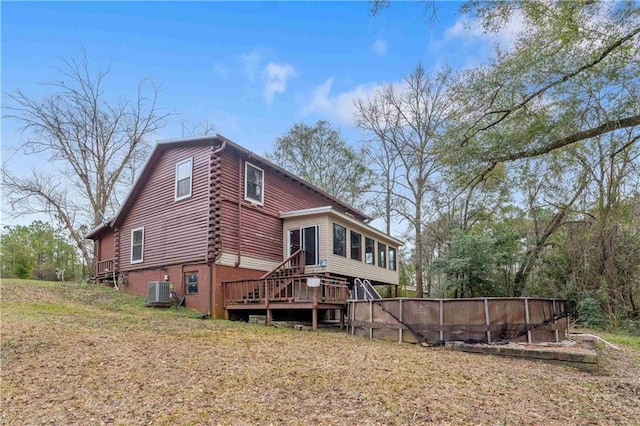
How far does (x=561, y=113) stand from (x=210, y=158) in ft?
31.9

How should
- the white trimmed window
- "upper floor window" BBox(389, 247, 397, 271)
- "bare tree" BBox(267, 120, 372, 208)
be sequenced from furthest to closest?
"bare tree" BBox(267, 120, 372, 208)
"upper floor window" BBox(389, 247, 397, 271)
the white trimmed window

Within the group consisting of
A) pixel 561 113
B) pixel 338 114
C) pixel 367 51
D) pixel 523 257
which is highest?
pixel 338 114

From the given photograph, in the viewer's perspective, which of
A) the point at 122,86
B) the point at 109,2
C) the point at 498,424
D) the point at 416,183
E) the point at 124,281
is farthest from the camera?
the point at 122,86

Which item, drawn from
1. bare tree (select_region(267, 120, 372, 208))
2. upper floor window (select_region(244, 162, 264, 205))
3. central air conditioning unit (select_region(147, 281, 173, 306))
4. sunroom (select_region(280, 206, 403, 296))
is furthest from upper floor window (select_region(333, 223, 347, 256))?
bare tree (select_region(267, 120, 372, 208))

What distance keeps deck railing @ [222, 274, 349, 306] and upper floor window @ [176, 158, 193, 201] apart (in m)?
3.68

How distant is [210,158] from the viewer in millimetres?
12656

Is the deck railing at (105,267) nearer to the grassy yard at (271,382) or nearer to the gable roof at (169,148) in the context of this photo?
the gable roof at (169,148)

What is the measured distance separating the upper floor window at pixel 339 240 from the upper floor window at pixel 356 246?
0.82 metres

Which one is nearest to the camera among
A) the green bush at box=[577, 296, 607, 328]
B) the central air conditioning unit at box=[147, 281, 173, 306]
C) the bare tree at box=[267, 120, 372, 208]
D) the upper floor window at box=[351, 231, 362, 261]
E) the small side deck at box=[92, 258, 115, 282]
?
the central air conditioning unit at box=[147, 281, 173, 306]

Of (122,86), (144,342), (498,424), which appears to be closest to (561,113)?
(498,424)

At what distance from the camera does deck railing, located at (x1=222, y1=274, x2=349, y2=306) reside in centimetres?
1077

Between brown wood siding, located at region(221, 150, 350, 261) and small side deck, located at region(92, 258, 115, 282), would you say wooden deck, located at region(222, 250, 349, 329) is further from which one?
small side deck, located at region(92, 258, 115, 282)

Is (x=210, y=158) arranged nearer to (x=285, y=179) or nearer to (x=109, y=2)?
(x=285, y=179)

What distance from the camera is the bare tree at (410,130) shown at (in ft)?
72.5
